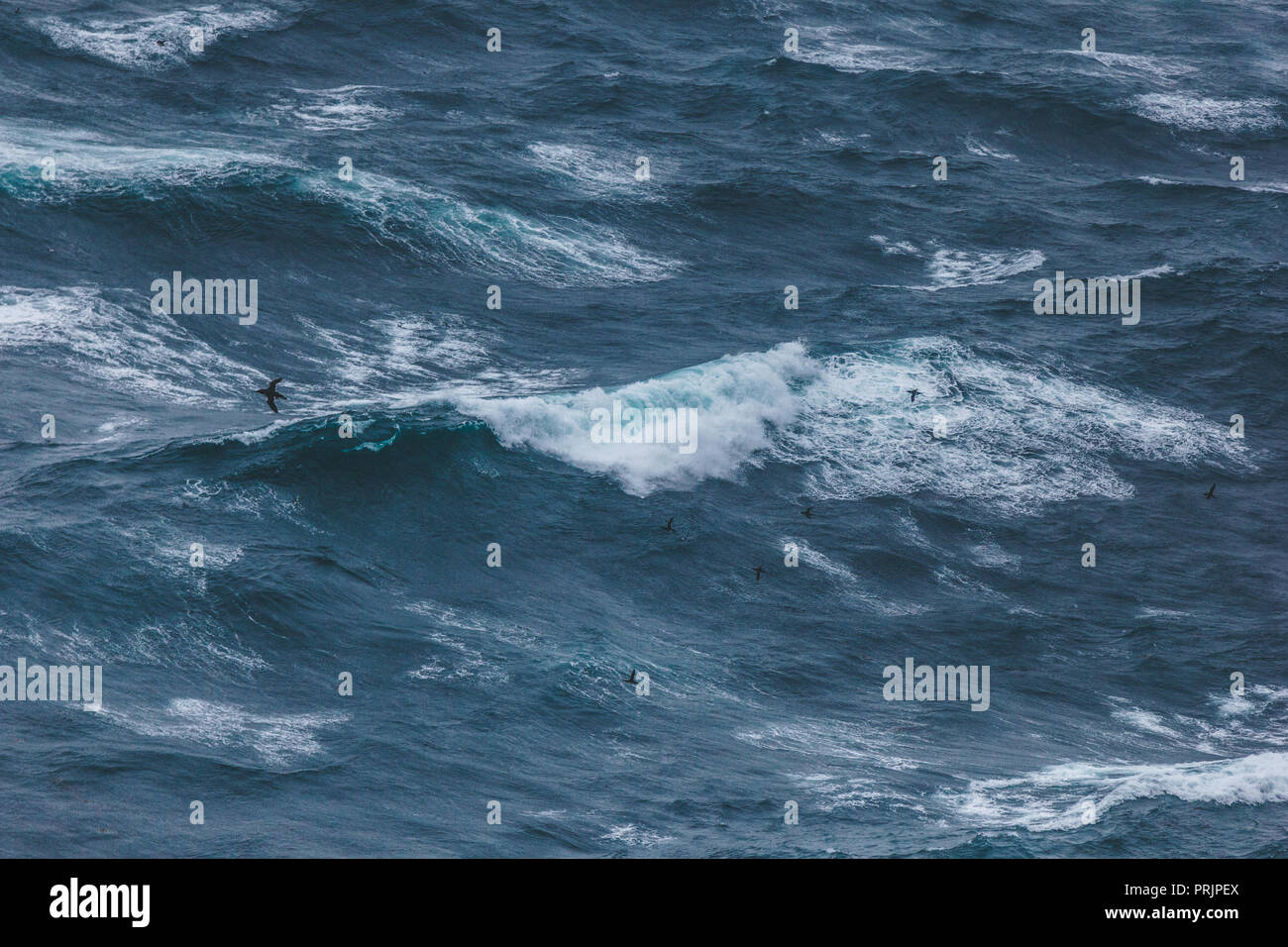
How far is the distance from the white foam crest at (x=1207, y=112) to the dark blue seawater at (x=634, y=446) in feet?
0.84

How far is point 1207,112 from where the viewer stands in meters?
70.1

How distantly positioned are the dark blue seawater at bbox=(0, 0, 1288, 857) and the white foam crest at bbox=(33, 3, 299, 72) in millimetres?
263

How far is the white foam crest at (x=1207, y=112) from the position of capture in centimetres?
6931

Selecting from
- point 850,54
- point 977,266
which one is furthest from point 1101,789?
point 850,54

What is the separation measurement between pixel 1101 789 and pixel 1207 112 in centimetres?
4277

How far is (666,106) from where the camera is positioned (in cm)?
6619

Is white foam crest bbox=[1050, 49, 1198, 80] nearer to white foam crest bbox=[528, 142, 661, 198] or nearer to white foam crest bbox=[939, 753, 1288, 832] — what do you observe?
white foam crest bbox=[528, 142, 661, 198]

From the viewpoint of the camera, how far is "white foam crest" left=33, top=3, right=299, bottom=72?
64.0 meters

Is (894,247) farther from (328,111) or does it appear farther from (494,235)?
(328,111)

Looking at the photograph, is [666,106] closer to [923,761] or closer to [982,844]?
[923,761]
